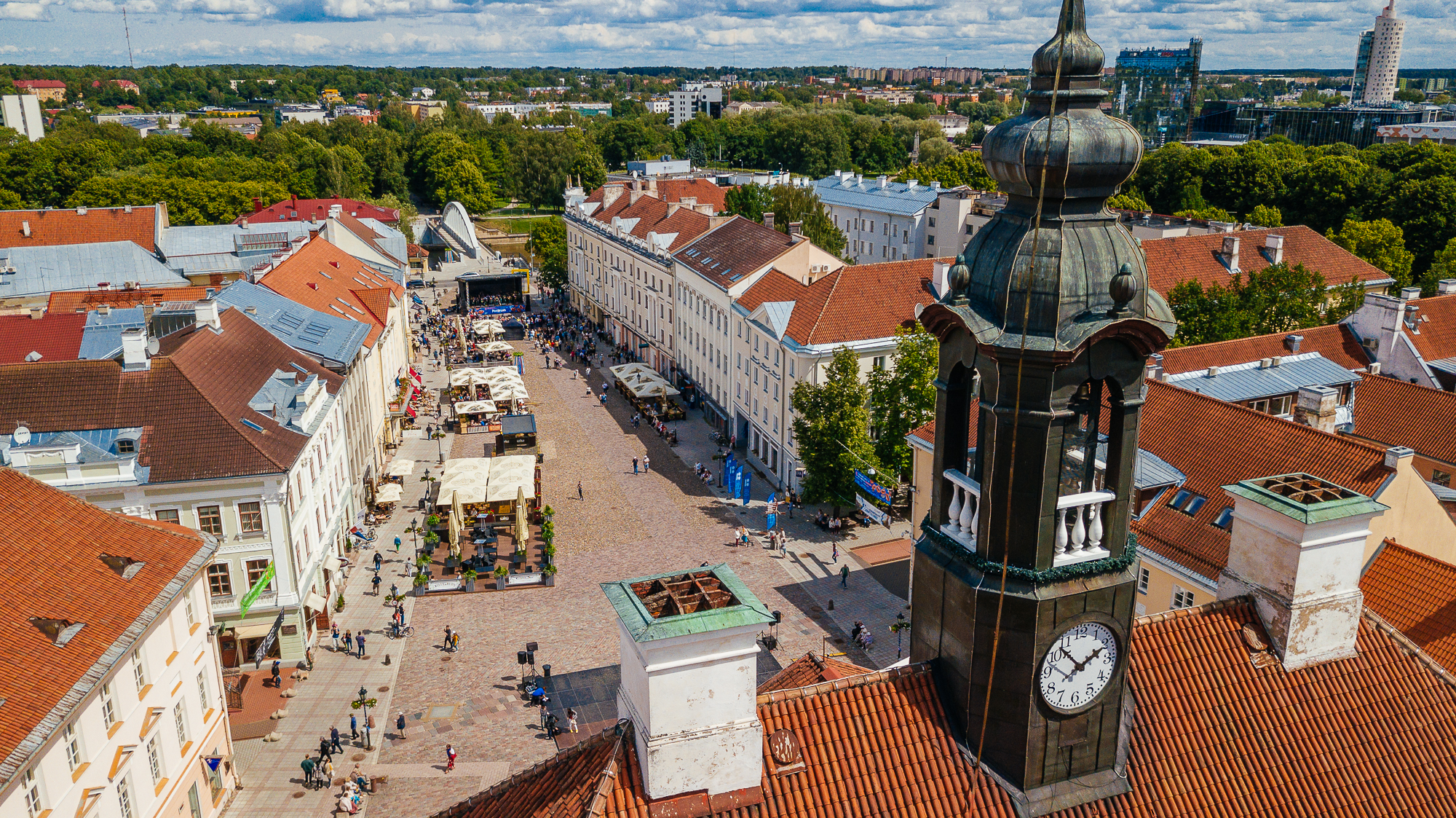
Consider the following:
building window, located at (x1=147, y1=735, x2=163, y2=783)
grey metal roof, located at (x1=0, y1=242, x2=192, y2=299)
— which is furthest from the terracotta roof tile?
grey metal roof, located at (x1=0, y1=242, x2=192, y2=299)

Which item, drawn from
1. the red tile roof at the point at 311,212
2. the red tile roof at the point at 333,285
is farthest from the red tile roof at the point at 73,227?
the red tile roof at the point at 333,285

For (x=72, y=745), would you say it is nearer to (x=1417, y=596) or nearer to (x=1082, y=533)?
(x=1082, y=533)

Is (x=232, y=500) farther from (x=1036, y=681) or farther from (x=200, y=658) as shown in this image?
(x=1036, y=681)

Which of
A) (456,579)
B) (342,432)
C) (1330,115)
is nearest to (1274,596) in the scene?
(456,579)

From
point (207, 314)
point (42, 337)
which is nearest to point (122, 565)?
point (207, 314)

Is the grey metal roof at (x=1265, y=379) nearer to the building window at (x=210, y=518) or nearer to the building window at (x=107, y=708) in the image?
the building window at (x=210, y=518)

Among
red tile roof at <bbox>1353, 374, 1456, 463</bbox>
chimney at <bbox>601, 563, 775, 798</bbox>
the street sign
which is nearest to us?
chimney at <bbox>601, 563, 775, 798</bbox>

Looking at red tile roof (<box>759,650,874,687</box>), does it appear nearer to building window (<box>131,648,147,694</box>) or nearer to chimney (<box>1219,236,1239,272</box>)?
building window (<box>131,648,147,694</box>)

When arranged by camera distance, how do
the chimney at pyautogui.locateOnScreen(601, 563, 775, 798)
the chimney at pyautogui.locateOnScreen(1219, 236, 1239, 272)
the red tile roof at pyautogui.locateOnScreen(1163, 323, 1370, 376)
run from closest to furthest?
1. the chimney at pyautogui.locateOnScreen(601, 563, 775, 798)
2. the red tile roof at pyautogui.locateOnScreen(1163, 323, 1370, 376)
3. the chimney at pyautogui.locateOnScreen(1219, 236, 1239, 272)

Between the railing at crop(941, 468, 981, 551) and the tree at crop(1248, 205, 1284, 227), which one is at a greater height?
the railing at crop(941, 468, 981, 551)
